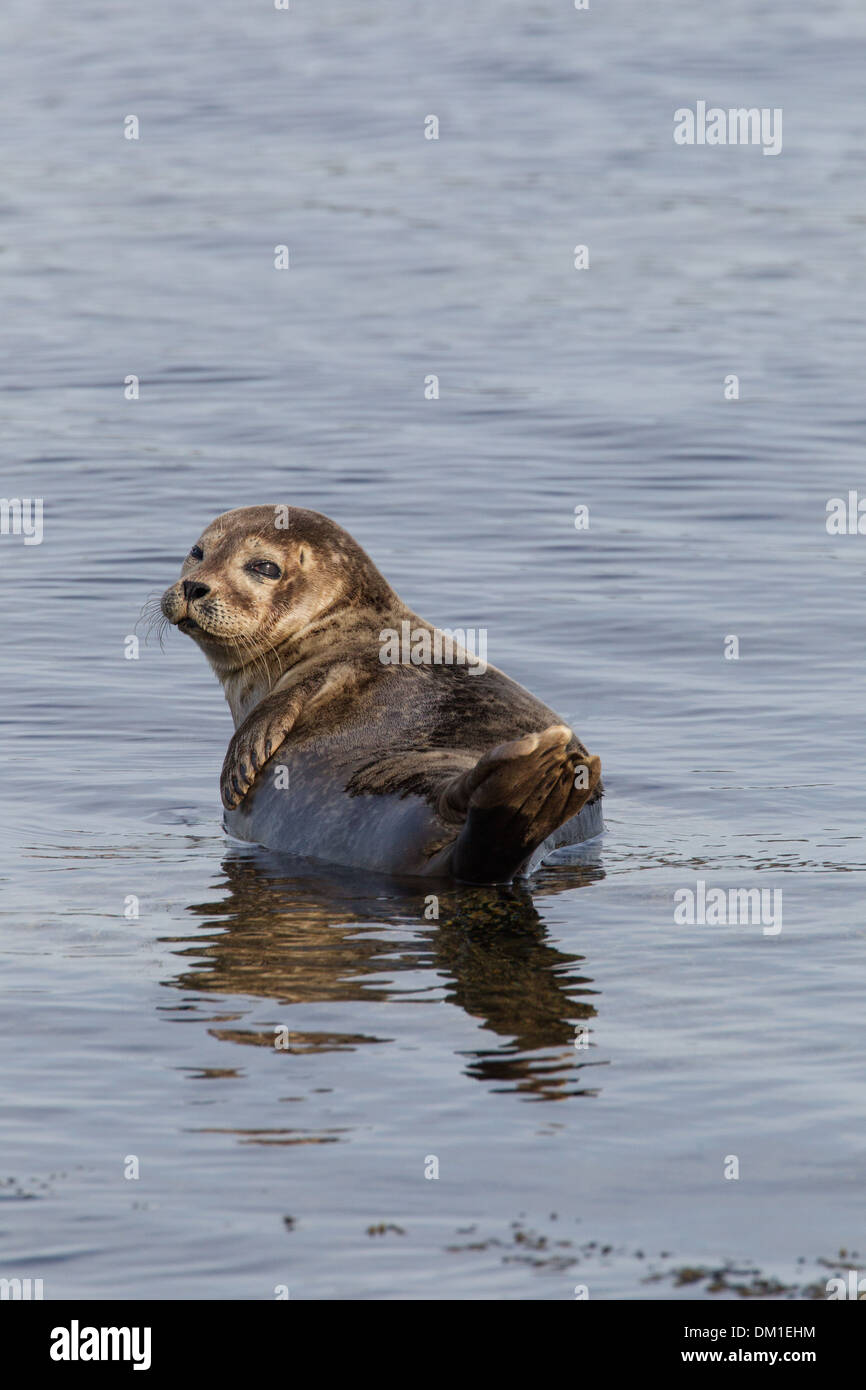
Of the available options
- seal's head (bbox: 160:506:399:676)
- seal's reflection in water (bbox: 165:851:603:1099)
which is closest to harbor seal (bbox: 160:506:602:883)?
seal's head (bbox: 160:506:399:676)

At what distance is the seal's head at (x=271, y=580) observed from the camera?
8.12m

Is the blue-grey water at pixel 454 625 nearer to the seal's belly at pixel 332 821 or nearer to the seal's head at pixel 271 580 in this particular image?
the seal's belly at pixel 332 821

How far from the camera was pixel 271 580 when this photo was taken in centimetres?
818

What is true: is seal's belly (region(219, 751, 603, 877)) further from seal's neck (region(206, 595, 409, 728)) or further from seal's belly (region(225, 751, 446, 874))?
seal's neck (region(206, 595, 409, 728))

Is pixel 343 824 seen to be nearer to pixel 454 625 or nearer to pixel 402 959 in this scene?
pixel 402 959

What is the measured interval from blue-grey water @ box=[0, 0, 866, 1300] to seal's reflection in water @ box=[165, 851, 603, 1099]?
0.02 metres

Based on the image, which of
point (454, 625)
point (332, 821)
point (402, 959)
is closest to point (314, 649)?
point (332, 821)

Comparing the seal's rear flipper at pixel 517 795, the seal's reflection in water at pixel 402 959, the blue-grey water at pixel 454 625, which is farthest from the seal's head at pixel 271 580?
the seal's rear flipper at pixel 517 795

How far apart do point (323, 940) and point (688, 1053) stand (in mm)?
1426

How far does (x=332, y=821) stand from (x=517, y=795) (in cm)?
132

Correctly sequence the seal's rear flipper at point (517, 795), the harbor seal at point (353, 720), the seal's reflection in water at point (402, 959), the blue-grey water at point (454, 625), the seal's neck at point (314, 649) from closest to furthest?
the blue-grey water at point (454, 625), the seal's reflection in water at point (402, 959), the seal's rear flipper at point (517, 795), the harbor seal at point (353, 720), the seal's neck at point (314, 649)

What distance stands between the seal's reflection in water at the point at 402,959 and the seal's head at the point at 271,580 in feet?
3.17

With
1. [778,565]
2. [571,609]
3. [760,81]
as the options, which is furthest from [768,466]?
[760,81]

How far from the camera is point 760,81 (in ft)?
89.9
